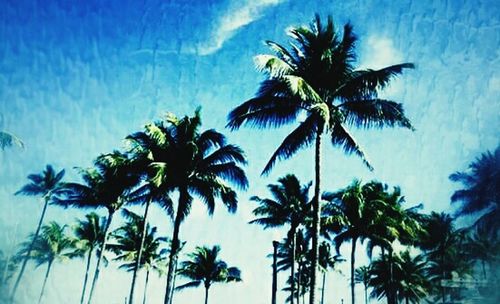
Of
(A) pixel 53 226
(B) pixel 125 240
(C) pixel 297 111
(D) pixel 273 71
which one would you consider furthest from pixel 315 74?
(A) pixel 53 226

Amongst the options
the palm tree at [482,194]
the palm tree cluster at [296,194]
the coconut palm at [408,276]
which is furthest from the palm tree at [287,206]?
the coconut palm at [408,276]

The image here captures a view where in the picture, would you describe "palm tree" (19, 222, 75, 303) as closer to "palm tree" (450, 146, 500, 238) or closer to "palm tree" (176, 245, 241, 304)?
Result: "palm tree" (176, 245, 241, 304)

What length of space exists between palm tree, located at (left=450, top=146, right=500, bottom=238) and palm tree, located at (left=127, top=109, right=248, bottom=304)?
58.1 ft

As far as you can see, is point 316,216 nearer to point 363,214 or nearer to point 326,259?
point 363,214

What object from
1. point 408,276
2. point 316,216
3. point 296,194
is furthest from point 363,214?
point 408,276

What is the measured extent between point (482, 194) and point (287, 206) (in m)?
17.0

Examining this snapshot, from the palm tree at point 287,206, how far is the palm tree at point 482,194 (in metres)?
11.4

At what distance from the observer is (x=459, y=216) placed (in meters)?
36.5

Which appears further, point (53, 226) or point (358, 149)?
point (53, 226)

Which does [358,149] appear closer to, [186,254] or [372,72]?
[372,72]

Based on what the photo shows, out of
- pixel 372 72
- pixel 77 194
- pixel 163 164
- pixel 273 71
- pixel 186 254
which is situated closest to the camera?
pixel 273 71

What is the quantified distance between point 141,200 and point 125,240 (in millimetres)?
16418

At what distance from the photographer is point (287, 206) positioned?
26969mm

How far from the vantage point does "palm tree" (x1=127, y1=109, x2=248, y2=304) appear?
1852cm
